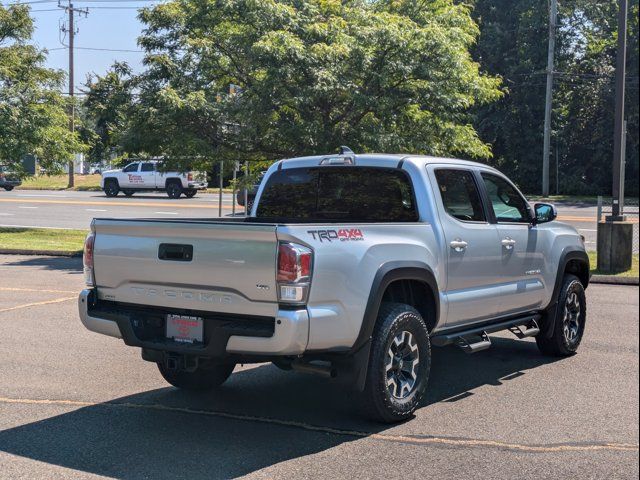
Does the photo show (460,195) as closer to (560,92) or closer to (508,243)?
(508,243)

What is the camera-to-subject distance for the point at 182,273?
5.37m

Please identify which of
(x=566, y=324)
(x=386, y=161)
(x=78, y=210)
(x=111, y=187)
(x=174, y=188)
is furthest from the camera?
(x=111, y=187)

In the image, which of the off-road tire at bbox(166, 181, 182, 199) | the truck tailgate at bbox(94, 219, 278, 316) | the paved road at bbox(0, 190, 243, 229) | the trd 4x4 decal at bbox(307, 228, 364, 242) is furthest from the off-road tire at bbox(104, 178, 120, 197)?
the trd 4x4 decal at bbox(307, 228, 364, 242)

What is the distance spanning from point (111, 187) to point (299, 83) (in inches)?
1175

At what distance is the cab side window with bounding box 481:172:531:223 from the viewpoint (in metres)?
7.26

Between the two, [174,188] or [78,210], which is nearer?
[78,210]

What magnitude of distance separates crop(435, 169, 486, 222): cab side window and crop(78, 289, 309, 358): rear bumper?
2.04 metres

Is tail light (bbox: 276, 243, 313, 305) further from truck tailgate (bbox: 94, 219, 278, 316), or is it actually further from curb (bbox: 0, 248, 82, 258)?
curb (bbox: 0, 248, 82, 258)

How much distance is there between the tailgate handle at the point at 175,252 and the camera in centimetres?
534

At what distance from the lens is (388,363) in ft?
18.5

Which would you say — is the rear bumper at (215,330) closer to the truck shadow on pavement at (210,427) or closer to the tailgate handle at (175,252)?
the tailgate handle at (175,252)

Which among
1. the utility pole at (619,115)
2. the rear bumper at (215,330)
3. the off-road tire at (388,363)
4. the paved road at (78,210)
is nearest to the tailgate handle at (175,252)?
the rear bumper at (215,330)

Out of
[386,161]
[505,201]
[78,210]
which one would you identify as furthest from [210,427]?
[78,210]

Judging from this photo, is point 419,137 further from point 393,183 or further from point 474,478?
point 474,478
